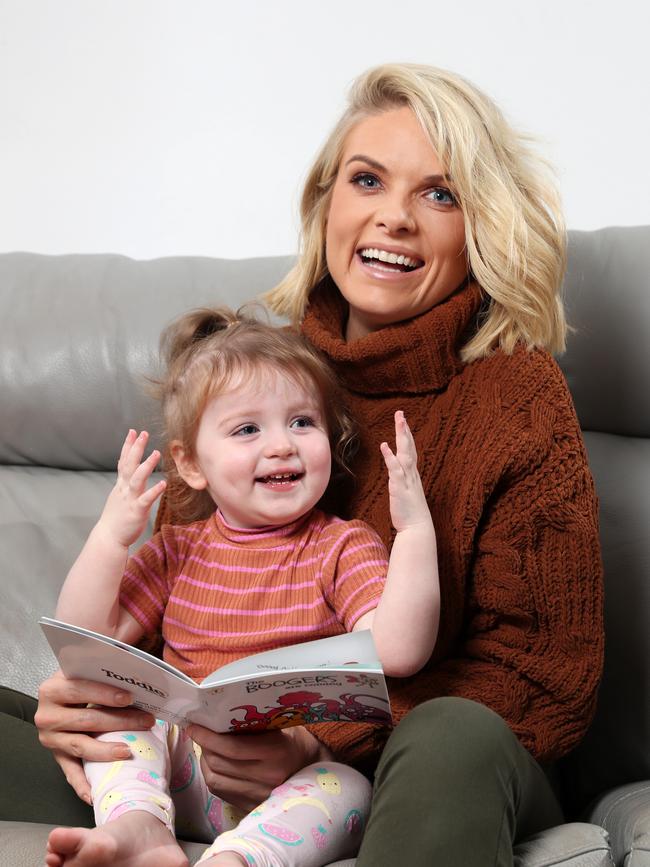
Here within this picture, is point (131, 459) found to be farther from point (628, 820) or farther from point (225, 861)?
point (628, 820)

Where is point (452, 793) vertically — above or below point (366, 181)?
below

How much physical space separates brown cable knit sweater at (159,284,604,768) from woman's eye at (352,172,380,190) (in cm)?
34

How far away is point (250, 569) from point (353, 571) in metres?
0.15

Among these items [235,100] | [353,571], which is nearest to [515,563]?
[353,571]

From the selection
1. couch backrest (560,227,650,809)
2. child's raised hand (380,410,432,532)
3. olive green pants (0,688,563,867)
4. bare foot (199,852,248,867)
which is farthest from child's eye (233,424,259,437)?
couch backrest (560,227,650,809)

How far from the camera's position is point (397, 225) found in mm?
1571

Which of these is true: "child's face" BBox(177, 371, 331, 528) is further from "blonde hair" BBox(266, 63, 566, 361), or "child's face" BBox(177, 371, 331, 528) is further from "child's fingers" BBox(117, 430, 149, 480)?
"blonde hair" BBox(266, 63, 566, 361)

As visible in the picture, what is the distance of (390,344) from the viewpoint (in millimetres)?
1597

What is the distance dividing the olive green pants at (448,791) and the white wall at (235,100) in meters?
1.46

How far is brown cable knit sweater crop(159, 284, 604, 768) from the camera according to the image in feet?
4.70

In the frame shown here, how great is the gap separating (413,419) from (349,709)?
0.54 m

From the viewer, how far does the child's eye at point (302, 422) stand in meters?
1.50

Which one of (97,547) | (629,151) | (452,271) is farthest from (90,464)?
(629,151)

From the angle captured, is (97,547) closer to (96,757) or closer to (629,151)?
(96,757)
